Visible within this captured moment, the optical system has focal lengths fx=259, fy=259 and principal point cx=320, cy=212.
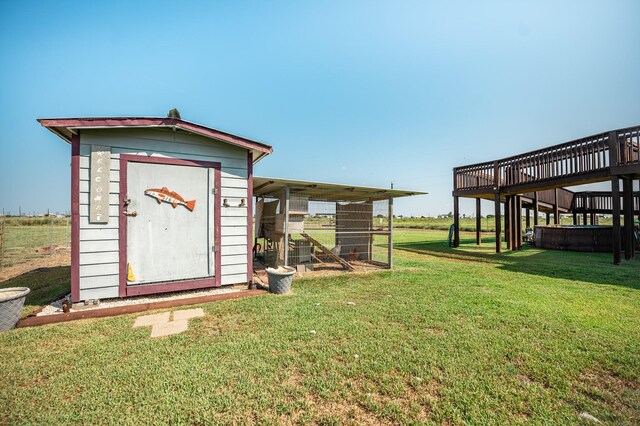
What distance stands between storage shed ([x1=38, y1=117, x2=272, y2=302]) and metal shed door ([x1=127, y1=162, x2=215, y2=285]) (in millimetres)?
15

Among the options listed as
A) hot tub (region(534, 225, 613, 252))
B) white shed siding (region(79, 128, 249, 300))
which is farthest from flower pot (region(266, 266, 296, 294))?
hot tub (region(534, 225, 613, 252))

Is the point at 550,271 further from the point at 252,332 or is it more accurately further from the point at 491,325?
the point at 252,332

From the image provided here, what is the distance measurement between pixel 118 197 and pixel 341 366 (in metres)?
4.53

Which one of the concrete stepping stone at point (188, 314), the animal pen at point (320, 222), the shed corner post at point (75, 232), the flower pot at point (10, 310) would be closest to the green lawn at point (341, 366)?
the concrete stepping stone at point (188, 314)

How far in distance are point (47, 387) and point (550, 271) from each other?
10070 mm

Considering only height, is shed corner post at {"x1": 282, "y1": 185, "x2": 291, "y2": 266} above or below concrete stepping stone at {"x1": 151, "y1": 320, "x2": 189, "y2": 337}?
above

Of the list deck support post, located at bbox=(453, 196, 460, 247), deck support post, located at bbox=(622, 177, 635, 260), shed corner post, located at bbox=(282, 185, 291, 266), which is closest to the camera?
shed corner post, located at bbox=(282, 185, 291, 266)

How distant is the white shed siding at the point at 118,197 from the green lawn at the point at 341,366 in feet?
3.19

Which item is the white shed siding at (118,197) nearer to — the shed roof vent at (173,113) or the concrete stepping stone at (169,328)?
the shed roof vent at (173,113)

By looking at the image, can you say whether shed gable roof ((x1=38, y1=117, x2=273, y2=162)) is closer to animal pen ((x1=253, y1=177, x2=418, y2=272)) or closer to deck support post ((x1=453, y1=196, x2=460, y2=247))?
animal pen ((x1=253, y1=177, x2=418, y2=272))

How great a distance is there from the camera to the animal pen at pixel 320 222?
6.88 meters

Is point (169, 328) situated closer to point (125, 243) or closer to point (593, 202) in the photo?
point (125, 243)

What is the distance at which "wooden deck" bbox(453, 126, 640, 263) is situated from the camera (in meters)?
8.23

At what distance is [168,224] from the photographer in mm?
4836
